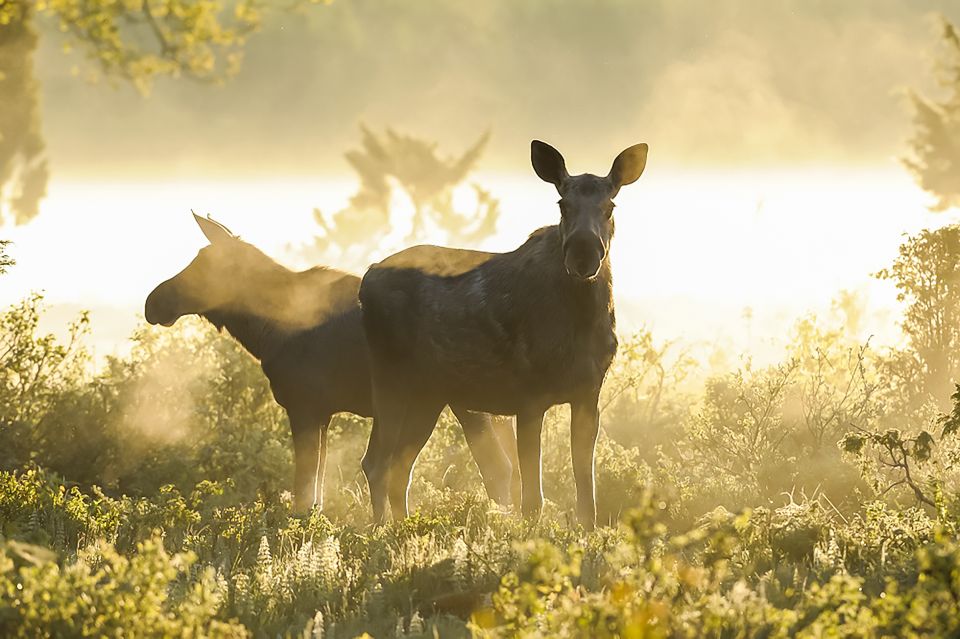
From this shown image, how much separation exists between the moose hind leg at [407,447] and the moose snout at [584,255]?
2.17m

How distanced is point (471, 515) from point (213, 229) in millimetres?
5011

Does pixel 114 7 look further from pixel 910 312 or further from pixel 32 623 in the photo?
pixel 910 312

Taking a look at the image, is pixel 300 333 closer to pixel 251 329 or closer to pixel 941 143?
pixel 251 329

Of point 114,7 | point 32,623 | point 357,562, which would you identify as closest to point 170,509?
point 357,562

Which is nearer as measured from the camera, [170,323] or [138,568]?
[138,568]

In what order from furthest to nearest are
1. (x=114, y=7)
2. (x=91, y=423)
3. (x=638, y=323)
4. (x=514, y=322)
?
1. (x=638, y=323)
2. (x=91, y=423)
3. (x=114, y=7)
4. (x=514, y=322)

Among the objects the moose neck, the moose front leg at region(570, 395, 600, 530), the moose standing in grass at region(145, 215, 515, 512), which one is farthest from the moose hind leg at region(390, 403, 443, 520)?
the moose neck

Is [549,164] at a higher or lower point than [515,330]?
higher

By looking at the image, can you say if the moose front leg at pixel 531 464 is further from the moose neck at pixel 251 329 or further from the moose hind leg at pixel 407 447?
the moose neck at pixel 251 329

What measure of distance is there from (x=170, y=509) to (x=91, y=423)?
189 inches

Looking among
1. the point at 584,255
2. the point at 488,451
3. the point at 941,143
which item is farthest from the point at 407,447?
the point at 941,143

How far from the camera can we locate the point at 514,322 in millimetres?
7723

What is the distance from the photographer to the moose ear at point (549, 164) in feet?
25.3

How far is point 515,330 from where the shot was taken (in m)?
7.71
